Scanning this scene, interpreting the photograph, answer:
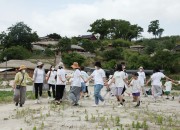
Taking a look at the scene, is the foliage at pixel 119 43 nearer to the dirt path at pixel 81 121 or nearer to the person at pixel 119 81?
the person at pixel 119 81

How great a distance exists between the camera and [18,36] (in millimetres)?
83188

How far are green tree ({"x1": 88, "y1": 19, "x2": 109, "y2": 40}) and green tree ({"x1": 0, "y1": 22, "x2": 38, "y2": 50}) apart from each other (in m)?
26.5

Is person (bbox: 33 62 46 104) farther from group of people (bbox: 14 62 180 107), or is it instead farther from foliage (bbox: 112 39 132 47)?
foliage (bbox: 112 39 132 47)

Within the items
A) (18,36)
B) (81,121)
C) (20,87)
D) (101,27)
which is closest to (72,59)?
(18,36)

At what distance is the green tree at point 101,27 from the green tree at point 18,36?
1045 inches

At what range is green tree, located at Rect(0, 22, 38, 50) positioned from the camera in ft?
272

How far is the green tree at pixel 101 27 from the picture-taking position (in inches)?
4149

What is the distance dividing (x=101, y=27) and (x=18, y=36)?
30421 mm

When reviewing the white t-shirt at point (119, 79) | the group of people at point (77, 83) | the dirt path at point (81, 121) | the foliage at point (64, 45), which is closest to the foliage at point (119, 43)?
the foliage at point (64, 45)

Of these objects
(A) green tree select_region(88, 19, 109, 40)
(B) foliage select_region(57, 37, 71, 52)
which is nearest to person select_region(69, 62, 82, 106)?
(B) foliage select_region(57, 37, 71, 52)

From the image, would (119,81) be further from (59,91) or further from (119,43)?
(119,43)

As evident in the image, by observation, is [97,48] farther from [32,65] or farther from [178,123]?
[178,123]

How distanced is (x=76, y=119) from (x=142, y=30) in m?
103

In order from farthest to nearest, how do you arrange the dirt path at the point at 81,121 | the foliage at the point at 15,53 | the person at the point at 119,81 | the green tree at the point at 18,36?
the green tree at the point at 18,36, the foliage at the point at 15,53, the person at the point at 119,81, the dirt path at the point at 81,121
